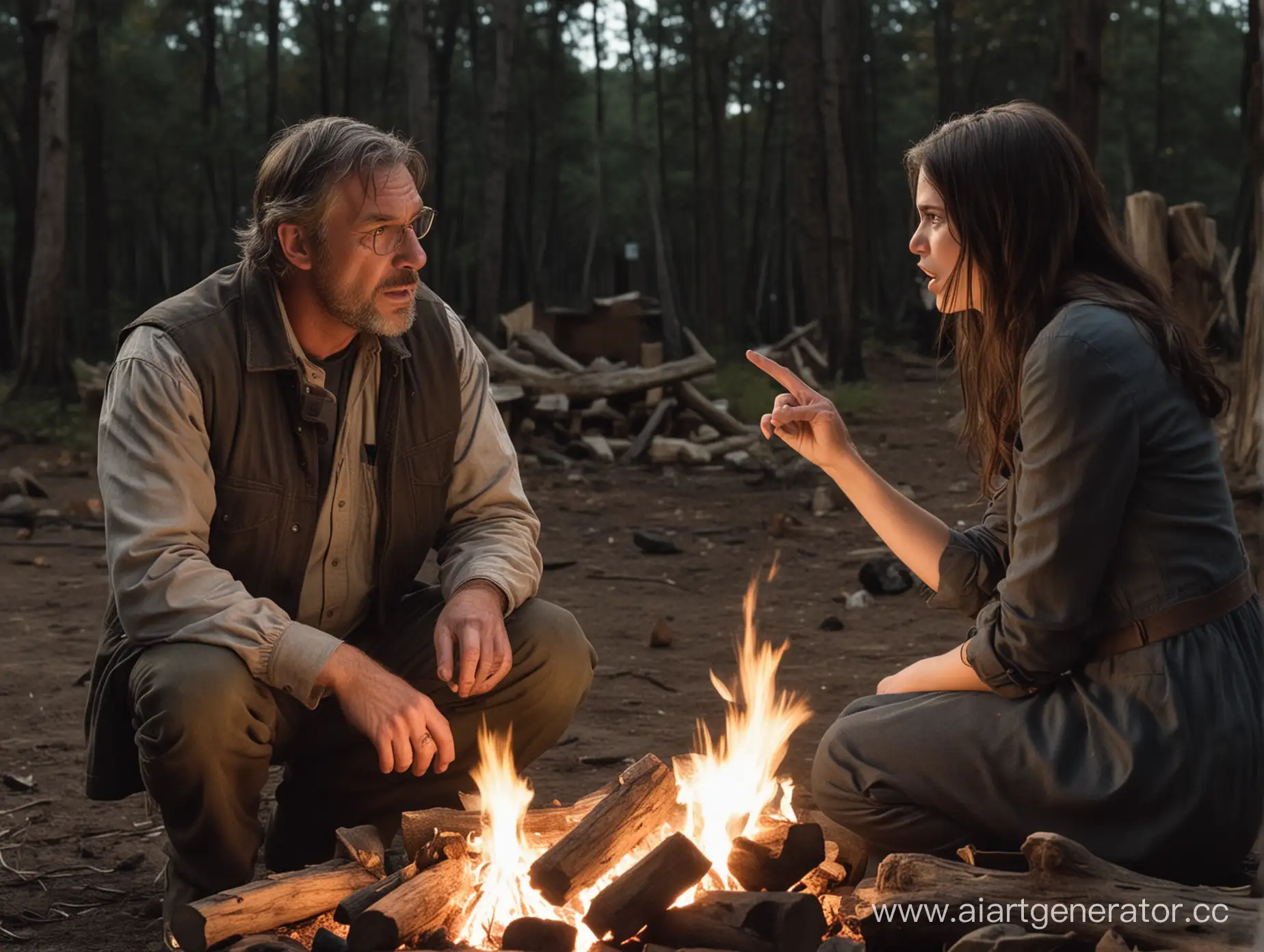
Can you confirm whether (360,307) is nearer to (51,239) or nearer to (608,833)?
(608,833)

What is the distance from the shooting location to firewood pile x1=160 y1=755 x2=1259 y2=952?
243 cm

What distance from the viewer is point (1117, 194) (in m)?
47.4

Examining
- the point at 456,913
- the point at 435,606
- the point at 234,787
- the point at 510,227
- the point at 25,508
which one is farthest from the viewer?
the point at 510,227

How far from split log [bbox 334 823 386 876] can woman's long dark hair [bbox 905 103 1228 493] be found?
175 centimetres

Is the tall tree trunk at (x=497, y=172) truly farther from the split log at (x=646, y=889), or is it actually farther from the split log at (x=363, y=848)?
the split log at (x=646, y=889)

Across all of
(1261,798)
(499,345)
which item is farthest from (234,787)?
(499,345)

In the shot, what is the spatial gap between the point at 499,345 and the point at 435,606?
12.2m

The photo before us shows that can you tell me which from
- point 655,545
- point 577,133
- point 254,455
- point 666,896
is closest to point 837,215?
point 655,545

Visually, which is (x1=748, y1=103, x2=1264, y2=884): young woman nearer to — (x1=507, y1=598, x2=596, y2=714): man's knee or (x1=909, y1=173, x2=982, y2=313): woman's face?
(x1=909, y1=173, x2=982, y2=313): woman's face

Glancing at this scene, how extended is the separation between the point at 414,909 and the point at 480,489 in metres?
1.30

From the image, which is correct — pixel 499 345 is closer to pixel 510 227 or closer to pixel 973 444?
pixel 973 444

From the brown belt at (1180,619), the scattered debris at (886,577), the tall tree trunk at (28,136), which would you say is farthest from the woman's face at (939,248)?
the tall tree trunk at (28,136)

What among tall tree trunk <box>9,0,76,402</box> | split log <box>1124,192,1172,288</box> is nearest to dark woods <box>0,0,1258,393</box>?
tall tree trunk <box>9,0,76,402</box>

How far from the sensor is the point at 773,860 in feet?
9.45
